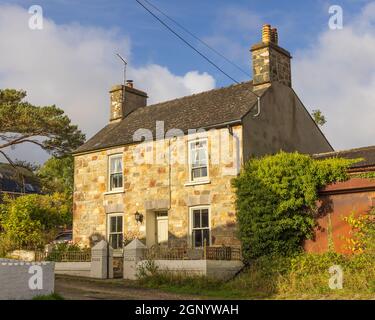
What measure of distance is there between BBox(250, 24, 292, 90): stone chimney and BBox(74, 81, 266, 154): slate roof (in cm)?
63

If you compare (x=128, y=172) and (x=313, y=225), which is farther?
(x=128, y=172)

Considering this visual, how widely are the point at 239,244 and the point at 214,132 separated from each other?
4.62 meters

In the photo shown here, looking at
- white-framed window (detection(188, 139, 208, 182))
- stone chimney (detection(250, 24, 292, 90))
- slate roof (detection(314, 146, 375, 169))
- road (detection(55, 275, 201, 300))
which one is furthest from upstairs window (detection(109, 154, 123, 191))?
slate roof (detection(314, 146, 375, 169))

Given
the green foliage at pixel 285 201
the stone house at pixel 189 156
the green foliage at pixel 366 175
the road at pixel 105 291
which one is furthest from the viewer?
the stone house at pixel 189 156

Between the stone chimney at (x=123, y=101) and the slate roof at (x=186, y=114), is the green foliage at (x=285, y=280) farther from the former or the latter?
the stone chimney at (x=123, y=101)

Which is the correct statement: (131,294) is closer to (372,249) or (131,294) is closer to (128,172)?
(372,249)

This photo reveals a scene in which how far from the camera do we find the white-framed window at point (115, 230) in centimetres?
2358

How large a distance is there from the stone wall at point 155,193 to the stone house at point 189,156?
0.13 ft

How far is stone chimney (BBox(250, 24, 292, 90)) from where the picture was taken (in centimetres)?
2216

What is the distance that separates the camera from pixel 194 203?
21188 millimetres

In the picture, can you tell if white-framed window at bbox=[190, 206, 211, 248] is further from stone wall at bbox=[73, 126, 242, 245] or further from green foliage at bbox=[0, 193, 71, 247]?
green foliage at bbox=[0, 193, 71, 247]

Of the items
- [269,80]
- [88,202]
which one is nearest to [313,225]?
[269,80]

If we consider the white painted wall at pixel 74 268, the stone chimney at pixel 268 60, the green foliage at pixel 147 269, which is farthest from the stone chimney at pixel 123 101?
the green foliage at pixel 147 269

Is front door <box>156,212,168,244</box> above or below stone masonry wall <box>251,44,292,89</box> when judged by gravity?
below
